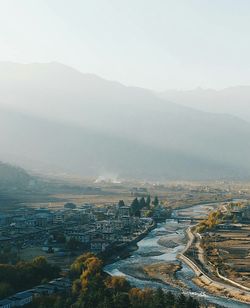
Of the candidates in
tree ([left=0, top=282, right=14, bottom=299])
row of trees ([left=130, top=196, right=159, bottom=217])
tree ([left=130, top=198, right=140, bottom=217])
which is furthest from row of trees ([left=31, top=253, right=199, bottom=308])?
row of trees ([left=130, top=196, right=159, bottom=217])

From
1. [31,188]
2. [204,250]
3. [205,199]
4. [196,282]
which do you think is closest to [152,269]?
[196,282]

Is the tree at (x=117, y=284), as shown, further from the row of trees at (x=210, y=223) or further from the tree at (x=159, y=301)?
the row of trees at (x=210, y=223)

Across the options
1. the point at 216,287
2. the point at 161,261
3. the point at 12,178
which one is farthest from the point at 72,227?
the point at 12,178

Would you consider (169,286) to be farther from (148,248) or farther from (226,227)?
(226,227)

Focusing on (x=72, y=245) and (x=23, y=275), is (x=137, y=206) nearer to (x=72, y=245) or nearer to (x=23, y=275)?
(x=72, y=245)

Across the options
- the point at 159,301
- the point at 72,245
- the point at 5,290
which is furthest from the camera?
the point at 72,245

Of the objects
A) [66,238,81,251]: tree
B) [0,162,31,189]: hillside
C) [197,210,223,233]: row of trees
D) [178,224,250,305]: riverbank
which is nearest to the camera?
[178,224,250,305]: riverbank

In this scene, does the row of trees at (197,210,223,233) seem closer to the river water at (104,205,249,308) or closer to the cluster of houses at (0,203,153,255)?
the river water at (104,205,249,308)
